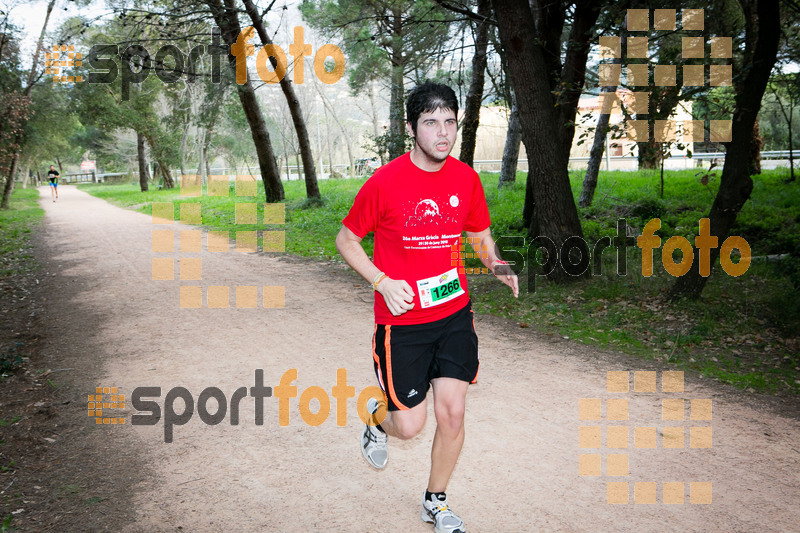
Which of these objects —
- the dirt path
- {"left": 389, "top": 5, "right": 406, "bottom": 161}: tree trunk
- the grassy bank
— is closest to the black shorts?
the dirt path

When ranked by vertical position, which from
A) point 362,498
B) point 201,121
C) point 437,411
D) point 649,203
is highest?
point 201,121

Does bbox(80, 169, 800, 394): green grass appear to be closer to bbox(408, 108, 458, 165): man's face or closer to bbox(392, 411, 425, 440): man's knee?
bbox(392, 411, 425, 440): man's knee

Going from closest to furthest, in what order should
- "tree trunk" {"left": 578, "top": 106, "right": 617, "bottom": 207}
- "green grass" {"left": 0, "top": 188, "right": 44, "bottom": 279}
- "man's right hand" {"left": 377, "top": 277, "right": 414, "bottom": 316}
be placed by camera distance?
"man's right hand" {"left": 377, "top": 277, "right": 414, "bottom": 316}, "green grass" {"left": 0, "top": 188, "right": 44, "bottom": 279}, "tree trunk" {"left": 578, "top": 106, "right": 617, "bottom": 207}

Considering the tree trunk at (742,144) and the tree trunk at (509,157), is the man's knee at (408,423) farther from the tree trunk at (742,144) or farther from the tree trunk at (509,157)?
the tree trunk at (509,157)

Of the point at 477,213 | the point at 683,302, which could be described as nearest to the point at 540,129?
the point at 683,302

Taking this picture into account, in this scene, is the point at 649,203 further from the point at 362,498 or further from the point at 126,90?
the point at 126,90

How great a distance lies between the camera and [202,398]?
5.90 m

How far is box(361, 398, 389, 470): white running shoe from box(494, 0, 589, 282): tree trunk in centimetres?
649

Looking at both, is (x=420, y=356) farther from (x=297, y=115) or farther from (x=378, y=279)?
(x=297, y=115)

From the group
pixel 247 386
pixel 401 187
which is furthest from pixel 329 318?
pixel 401 187

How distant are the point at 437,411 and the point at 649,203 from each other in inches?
484

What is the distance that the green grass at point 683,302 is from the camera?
6875 mm

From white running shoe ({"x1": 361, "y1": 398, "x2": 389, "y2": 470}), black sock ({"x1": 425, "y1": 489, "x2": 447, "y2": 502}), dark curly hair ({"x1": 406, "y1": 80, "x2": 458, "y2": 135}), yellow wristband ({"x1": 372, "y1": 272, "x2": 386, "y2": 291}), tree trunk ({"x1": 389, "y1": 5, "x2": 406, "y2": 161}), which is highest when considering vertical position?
tree trunk ({"x1": 389, "y1": 5, "x2": 406, "y2": 161})

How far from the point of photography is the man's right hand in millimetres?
3303
